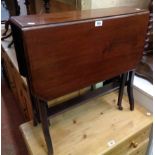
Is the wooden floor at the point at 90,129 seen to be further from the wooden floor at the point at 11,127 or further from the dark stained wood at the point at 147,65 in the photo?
the wooden floor at the point at 11,127

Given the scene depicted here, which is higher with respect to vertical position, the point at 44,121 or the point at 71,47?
the point at 71,47

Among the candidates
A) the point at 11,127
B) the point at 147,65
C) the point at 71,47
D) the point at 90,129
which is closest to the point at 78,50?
the point at 71,47

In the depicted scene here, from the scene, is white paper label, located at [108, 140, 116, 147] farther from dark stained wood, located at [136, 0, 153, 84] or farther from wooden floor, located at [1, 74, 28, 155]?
wooden floor, located at [1, 74, 28, 155]

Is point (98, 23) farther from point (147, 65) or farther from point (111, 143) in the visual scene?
point (147, 65)

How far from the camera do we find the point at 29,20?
2.61 ft

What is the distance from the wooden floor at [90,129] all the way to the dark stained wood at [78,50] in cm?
34

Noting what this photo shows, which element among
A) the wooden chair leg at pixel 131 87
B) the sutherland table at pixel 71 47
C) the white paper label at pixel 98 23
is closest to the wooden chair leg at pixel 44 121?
the sutherland table at pixel 71 47

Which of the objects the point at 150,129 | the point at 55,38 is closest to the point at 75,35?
the point at 55,38

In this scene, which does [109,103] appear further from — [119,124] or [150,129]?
[150,129]

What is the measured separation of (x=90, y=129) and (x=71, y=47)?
1.96 feet

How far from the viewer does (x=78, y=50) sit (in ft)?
2.83

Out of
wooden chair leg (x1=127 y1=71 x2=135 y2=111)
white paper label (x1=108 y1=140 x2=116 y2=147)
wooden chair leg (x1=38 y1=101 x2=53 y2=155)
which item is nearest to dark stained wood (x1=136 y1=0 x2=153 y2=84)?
wooden chair leg (x1=127 y1=71 x2=135 y2=111)

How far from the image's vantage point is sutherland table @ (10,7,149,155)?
29.9 inches

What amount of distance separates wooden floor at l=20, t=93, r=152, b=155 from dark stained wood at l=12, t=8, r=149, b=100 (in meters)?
0.34
